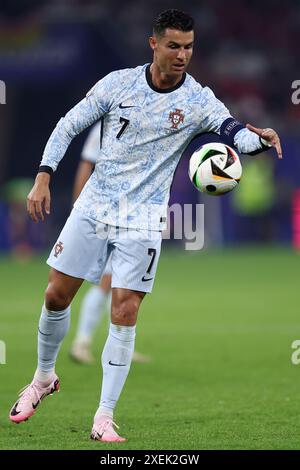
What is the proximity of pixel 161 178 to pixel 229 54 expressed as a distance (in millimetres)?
24872

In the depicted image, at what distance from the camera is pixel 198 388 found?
8445mm

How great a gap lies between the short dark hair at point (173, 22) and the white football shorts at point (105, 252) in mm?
1201

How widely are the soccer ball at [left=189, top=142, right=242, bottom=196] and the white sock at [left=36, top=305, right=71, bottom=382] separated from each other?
1.15 meters

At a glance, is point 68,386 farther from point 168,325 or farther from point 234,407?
point 168,325

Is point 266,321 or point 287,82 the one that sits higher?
point 287,82

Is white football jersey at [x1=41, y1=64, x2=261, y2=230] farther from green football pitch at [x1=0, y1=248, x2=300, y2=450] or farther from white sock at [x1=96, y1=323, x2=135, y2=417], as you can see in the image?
green football pitch at [x1=0, y1=248, x2=300, y2=450]

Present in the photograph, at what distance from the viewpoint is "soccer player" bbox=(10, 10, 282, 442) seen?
6613 mm

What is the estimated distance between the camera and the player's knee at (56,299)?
6.79m

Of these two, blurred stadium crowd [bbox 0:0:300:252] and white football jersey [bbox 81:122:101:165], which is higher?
blurred stadium crowd [bbox 0:0:300:252]

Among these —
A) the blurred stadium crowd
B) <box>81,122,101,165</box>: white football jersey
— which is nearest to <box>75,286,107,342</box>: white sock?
Result: <box>81,122,101,165</box>: white football jersey

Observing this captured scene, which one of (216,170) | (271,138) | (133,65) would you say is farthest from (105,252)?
(133,65)

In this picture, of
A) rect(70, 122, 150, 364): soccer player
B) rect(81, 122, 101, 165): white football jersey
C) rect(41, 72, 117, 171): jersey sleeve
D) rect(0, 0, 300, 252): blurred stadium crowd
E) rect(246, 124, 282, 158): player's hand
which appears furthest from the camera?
rect(0, 0, 300, 252): blurred stadium crowd

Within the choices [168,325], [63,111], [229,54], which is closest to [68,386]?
[168,325]

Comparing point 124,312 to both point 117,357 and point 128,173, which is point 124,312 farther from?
point 128,173
